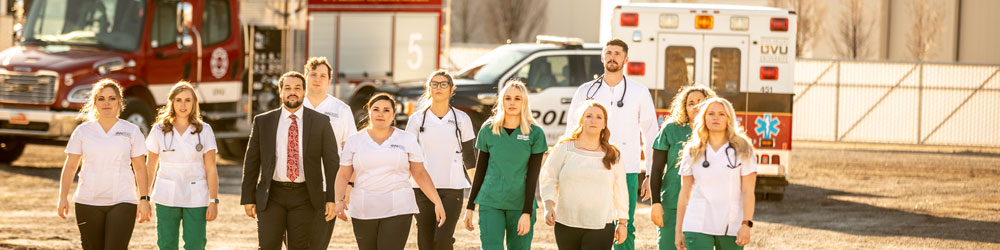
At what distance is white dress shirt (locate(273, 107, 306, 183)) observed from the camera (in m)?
8.85

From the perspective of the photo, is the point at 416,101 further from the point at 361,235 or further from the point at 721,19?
the point at 361,235

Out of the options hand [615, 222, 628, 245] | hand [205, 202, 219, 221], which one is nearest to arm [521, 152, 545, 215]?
hand [615, 222, 628, 245]

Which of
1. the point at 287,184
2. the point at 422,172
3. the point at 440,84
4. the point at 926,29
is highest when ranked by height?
the point at 926,29

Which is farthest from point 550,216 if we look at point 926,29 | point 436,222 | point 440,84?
point 926,29

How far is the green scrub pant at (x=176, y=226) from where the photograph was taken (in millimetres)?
9070

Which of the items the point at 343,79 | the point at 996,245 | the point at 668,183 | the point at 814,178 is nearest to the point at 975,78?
the point at 814,178

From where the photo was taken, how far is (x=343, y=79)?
72.7ft

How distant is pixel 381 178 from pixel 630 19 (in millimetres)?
8522

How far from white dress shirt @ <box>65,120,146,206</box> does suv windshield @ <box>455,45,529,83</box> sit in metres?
10.0

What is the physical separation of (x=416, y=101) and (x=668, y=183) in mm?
10236

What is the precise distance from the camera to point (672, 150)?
9.35 m

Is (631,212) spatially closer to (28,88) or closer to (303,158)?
(303,158)

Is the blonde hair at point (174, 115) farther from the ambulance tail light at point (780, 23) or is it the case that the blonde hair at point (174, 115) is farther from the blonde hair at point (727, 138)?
the ambulance tail light at point (780, 23)

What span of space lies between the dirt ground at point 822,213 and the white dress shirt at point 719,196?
4818 millimetres
